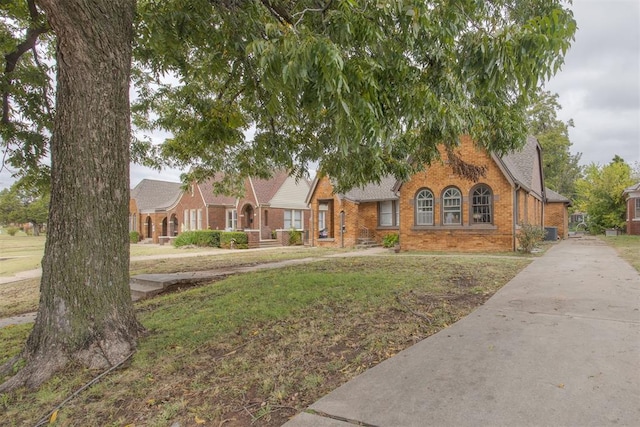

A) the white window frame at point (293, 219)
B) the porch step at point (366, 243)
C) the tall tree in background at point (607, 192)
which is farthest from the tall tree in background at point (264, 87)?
the tall tree in background at point (607, 192)

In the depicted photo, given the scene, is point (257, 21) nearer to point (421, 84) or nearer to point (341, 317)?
point (421, 84)

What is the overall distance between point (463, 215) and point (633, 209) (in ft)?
63.8

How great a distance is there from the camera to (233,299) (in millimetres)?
6727

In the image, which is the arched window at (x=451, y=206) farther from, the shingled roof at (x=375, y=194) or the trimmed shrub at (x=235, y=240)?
the trimmed shrub at (x=235, y=240)

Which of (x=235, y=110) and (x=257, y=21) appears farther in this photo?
(x=235, y=110)

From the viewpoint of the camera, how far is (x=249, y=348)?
→ 4.47 m

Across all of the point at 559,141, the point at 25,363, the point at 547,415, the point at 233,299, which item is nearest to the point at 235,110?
the point at 233,299

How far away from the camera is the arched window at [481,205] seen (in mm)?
16703

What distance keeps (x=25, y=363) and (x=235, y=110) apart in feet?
21.3

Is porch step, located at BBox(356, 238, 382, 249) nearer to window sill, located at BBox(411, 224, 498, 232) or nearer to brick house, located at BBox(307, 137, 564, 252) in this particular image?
brick house, located at BBox(307, 137, 564, 252)

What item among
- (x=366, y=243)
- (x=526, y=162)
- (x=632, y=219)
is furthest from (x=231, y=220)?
(x=632, y=219)

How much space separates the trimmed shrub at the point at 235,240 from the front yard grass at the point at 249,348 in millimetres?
16090

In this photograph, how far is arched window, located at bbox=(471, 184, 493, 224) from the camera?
16.7 m

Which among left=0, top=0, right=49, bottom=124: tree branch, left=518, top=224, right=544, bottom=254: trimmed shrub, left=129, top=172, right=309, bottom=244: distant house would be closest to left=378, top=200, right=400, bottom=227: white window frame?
left=518, top=224, right=544, bottom=254: trimmed shrub
